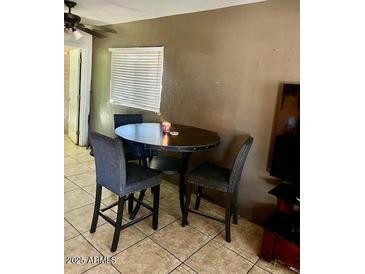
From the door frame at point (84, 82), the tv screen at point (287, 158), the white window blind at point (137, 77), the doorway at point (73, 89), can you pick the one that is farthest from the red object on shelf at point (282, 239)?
the doorway at point (73, 89)

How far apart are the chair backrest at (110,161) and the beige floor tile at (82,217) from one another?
561mm

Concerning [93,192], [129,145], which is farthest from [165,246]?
[93,192]

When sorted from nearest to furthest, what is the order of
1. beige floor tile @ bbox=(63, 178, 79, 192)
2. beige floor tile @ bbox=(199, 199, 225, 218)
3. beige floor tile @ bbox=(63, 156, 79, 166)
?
1. beige floor tile @ bbox=(199, 199, 225, 218)
2. beige floor tile @ bbox=(63, 178, 79, 192)
3. beige floor tile @ bbox=(63, 156, 79, 166)

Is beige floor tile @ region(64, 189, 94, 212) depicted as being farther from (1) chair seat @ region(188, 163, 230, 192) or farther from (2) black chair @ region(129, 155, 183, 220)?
(1) chair seat @ region(188, 163, 230, 192)

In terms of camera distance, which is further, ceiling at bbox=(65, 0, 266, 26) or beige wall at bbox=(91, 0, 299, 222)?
ceiling at bbox=(65, 0, 266, 26)

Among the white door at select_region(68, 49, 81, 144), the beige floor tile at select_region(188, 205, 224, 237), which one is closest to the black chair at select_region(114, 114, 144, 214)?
the beige floor tile at select_region(188, 205, 224, 237)

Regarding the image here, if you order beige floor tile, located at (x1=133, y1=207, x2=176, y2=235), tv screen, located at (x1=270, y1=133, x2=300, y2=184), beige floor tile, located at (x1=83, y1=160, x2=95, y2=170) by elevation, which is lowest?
beige floor tile, located at (x1=133, y1=207, x2=176, y2=235)

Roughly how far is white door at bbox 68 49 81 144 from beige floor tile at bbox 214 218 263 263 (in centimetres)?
383

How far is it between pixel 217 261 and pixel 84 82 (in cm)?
405

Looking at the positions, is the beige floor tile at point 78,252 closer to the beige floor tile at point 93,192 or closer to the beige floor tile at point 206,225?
the beige floor tile at point 93,192

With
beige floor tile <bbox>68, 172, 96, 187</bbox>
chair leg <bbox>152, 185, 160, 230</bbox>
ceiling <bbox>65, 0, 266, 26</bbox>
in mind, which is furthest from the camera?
beige floor tile <bbox>68, 172, 96, 187</bbox>

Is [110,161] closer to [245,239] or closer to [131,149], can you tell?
[131,149]

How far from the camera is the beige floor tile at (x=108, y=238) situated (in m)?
2.10

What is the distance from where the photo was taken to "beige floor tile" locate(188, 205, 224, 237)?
244cm
